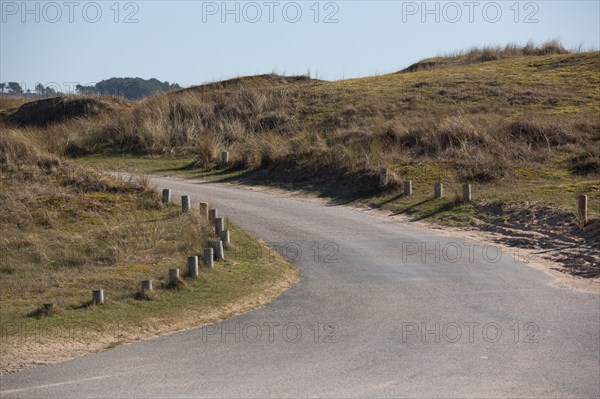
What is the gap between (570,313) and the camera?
41.1 feet

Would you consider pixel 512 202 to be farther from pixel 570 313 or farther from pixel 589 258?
pixel 570 313

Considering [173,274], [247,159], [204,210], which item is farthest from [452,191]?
[173,274]

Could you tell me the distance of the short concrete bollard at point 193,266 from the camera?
14411 mm

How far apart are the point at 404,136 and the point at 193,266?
16.2 metres

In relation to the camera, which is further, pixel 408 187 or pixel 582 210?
pixel 408 187

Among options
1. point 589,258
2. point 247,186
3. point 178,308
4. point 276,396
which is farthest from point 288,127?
point 276,396

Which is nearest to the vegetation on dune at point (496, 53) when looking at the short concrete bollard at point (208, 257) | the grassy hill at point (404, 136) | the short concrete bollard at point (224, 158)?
the grassy hill at point (404, 136)

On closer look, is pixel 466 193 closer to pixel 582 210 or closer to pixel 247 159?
pixel 582 210

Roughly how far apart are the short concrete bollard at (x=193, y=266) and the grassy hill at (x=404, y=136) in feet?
26.2

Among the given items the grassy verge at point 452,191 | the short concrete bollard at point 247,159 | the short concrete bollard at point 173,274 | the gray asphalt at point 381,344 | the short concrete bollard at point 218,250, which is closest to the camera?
the gray asphalt at point 381,344

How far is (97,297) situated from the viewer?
12789 mm

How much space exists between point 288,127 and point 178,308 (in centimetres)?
2357

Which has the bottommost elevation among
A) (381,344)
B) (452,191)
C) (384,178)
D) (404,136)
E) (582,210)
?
(381,344)

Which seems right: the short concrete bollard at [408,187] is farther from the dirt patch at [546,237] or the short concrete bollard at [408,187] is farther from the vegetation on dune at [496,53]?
the vegetation on dune at [496,53]
